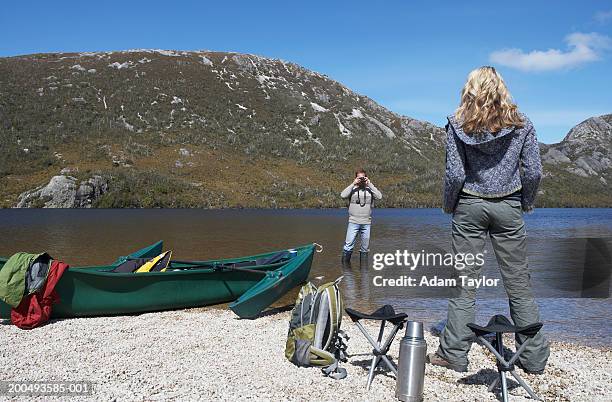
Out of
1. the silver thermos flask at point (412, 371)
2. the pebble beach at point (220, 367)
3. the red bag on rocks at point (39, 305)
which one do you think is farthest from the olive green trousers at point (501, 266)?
the red bag on rocks at point (39, 305)

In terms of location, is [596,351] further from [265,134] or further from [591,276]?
[265,134]

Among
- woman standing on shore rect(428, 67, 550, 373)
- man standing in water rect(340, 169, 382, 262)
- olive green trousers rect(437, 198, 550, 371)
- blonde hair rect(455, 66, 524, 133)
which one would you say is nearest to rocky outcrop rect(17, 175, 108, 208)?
man standing in water rect(340, 169, 382, 262)

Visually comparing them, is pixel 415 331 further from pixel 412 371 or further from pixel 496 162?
pixel 496 162

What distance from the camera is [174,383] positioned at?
6.12m

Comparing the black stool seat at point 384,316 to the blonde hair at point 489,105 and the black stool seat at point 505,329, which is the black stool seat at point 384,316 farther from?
the blonde hair at point 489,105

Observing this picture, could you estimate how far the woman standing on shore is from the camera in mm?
5824

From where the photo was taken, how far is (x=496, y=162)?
595 centimetres

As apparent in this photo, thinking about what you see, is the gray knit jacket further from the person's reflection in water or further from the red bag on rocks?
the red bag on rocks

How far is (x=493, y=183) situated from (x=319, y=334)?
121 inches

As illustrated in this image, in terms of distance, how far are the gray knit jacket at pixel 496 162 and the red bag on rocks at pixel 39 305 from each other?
7175 mm

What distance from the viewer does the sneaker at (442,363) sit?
21.0ft

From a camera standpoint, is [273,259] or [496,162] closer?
[496,162]

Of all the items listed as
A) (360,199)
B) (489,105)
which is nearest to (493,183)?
(489,105)

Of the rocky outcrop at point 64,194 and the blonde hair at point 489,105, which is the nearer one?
the blonde hair at point 489,105
